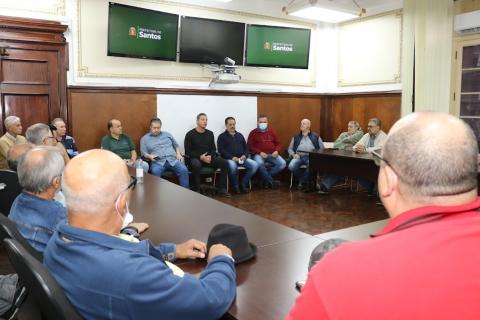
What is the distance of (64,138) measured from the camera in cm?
549

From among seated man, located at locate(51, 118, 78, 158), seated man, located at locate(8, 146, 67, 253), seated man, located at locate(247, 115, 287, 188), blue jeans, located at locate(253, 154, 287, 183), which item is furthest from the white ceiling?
seated man, located at locate(8, 146, 67, 253)

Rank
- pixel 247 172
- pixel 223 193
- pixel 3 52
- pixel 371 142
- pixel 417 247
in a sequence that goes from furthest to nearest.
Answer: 1. pixel 247 172
2. pixel 371 142
3. pixel 223 193
4. pixel 3 52
5. pixel 417 247

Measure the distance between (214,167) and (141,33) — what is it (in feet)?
7.16

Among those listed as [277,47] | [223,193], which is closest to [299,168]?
[223,193]

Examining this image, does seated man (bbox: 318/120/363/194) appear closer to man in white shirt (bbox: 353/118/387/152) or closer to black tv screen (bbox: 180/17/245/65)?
man in white shirt (bbox: 353/118/387/152)

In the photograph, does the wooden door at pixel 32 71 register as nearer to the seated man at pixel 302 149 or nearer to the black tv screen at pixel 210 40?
the black tv screen at pixel 210 40

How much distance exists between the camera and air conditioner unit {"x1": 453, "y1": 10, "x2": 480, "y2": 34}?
5891 mm

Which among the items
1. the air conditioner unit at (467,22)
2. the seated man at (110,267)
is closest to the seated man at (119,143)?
the seated man at (110,267)

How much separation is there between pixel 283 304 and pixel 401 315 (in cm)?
61

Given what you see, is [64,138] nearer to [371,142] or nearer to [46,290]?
[371,142]

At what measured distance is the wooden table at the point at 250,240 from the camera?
1.29m

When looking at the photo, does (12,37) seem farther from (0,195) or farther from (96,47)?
(0,195)

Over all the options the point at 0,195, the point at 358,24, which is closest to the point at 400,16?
the point at 358,24

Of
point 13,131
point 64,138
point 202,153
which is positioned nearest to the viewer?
point 13,131
